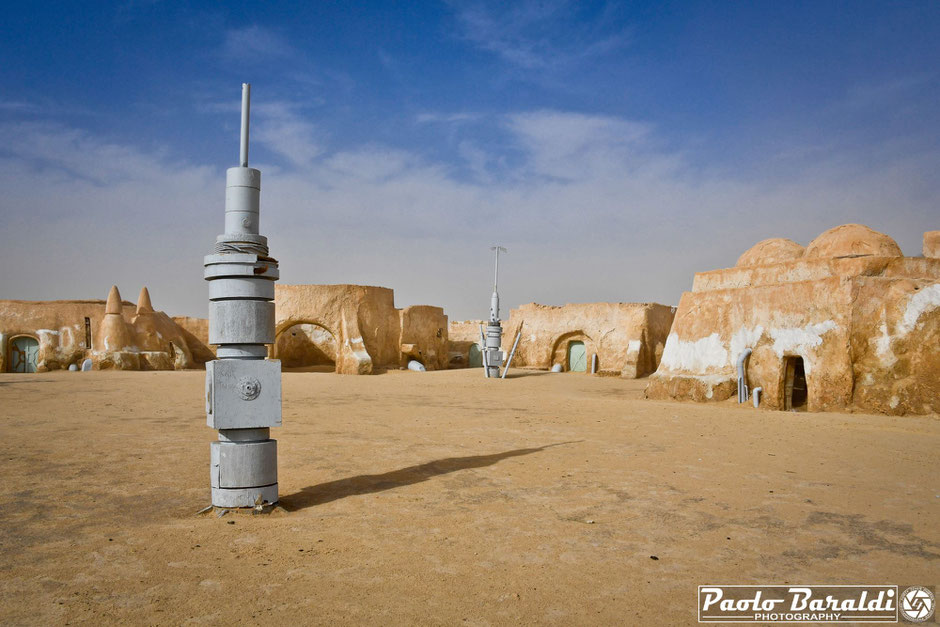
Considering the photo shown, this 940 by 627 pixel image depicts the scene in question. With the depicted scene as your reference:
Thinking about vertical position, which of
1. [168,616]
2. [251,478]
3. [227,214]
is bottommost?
[168,616]

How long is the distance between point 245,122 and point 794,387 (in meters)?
11.5

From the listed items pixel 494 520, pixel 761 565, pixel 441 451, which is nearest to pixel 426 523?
pixel 494 520

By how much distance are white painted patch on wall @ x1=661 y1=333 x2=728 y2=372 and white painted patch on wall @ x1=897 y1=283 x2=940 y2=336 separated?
308 centimetres

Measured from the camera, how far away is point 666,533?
4.15 metres

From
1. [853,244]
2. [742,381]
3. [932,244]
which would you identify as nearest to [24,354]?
[742,381]

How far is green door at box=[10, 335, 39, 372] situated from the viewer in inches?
879

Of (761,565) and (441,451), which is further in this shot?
(441,451)

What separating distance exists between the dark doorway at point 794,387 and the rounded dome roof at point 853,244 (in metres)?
2.76

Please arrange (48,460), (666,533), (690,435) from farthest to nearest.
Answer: (690,435) → (48,460) → (666,533)

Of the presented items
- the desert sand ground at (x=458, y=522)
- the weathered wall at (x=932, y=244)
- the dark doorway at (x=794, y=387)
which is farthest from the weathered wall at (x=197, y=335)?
the weathered wall at (x=932, y=244)

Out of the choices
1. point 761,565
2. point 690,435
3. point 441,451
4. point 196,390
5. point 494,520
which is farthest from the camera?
point 196,390

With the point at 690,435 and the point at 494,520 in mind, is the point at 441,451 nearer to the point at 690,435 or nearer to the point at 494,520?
the point at 494,520

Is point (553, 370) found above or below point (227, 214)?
below

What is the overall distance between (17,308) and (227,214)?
22.5m
